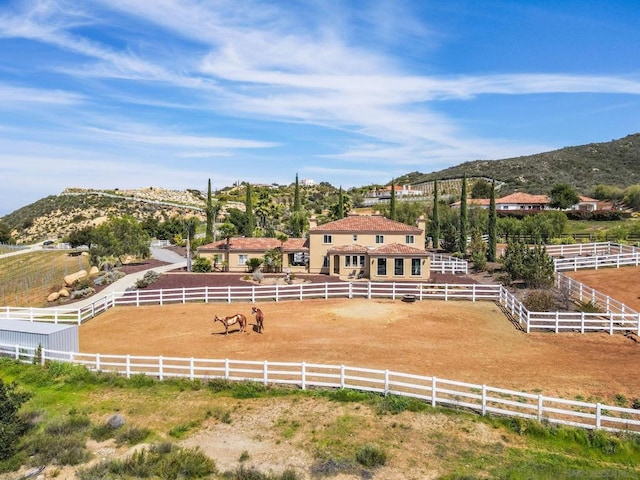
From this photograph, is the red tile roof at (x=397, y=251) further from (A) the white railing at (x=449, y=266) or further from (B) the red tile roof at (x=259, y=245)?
(B) the red tile roof at (x=259, y=245)

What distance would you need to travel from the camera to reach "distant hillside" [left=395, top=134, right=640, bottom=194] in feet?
363

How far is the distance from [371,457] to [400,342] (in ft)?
32.8

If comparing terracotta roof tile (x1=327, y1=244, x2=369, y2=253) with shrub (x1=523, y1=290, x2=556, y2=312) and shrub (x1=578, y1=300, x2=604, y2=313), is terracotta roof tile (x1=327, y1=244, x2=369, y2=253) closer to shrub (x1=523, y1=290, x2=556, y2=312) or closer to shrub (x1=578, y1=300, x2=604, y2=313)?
shrub (x1=523, y1=290, x2=556, y2=312)

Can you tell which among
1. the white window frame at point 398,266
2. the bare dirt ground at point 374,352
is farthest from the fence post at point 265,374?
the white window frame at point 398,266

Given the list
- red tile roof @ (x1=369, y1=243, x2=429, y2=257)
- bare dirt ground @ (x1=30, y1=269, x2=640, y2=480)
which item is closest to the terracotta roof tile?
red tile roof @ (x1=369, y1=243, x2=429, y2=257)

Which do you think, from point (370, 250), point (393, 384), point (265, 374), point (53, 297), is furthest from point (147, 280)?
point (393, 384)

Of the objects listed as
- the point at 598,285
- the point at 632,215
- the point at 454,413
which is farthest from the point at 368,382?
the point at 632,215

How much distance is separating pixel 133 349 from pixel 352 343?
9624 mm

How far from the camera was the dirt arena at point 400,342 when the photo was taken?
17359 mm

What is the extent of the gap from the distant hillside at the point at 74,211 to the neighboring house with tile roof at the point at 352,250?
63244mm

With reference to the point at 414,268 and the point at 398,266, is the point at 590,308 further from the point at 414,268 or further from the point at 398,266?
the point at 398,266

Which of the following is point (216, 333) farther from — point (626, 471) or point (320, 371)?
point (626, 471)

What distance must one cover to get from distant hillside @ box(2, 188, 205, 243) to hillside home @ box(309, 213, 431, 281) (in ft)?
228

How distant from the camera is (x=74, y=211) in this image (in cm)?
11194
